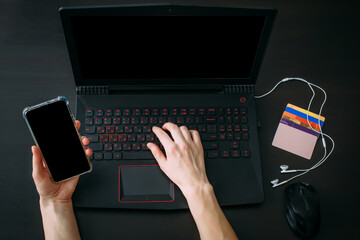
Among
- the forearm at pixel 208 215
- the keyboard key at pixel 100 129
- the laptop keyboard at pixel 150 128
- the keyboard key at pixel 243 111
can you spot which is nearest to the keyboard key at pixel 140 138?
the laptop keyboard at pixel 150 128

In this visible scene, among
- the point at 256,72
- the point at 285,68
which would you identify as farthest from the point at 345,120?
the point at 256,72

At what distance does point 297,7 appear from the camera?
101cm

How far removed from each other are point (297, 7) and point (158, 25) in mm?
584

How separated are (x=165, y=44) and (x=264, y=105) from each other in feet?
1.25

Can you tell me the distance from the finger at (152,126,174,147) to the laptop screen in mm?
140

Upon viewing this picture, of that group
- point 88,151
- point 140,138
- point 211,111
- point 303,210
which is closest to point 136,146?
point 140,138

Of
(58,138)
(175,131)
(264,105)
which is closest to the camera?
(58,138)

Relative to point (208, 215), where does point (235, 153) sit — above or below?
above

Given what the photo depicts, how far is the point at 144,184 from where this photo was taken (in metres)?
0.80

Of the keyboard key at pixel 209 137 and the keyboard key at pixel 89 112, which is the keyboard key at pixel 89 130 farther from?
the keyboard key at pixel 209 137

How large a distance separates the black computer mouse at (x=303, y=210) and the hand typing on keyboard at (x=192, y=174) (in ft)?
0.56

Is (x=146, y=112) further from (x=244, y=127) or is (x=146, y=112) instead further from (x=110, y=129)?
(x=244, y=127)

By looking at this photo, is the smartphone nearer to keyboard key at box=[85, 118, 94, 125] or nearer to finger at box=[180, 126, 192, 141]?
keyboard key at box=[85, 118, 94, 125]

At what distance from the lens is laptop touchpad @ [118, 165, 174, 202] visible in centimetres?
79
